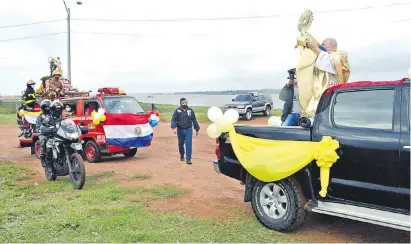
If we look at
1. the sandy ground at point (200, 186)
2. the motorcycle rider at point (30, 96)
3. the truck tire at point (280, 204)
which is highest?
the motorcycle rider at point (30, 96)

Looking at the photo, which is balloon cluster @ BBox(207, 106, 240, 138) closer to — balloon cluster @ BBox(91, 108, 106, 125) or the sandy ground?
the sandy ground

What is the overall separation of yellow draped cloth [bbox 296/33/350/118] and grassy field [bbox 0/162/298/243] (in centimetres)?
194

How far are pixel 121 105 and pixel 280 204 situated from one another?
7661mm

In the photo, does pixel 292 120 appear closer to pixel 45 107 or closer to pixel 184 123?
pixel 184 123

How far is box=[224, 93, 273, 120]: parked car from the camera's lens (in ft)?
90.4

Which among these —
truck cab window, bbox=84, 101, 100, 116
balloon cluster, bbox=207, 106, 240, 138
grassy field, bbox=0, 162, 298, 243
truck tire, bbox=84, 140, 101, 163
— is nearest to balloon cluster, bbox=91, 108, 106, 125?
truck cab window, bbox=84, 101, 100, 116

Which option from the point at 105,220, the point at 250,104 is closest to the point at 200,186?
the point at 105,220

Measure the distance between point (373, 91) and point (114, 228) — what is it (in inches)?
147

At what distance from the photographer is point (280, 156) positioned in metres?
5.23

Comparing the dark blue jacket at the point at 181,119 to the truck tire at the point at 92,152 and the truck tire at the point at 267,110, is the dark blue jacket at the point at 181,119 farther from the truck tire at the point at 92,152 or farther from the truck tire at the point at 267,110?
the truck tire at the point at 267,110

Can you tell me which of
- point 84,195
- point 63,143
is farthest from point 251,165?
point 63,143

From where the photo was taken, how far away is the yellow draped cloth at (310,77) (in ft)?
20.1

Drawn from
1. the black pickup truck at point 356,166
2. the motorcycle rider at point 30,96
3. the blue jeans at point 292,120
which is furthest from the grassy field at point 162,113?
the black pickup truck at point 356,166

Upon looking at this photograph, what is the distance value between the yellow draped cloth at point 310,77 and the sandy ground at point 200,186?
1712 millimetres
